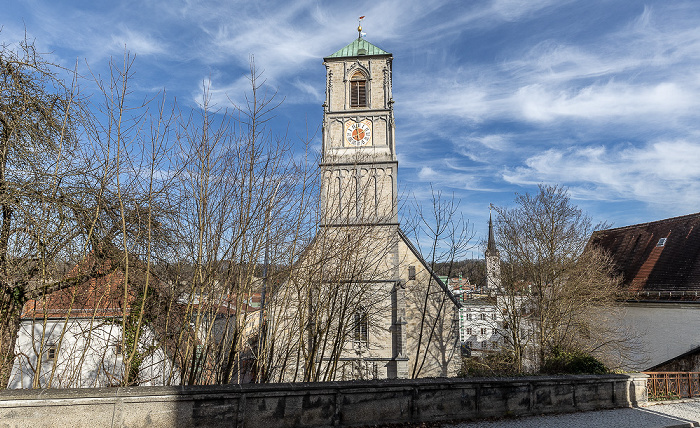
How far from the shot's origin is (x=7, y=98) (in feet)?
20.3

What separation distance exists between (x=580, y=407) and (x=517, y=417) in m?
1.55

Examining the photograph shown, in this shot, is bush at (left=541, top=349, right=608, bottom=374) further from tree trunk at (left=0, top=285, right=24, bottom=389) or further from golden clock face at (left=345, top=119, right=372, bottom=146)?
golden clock face at (left=345, top=119, right=372, bottom=146)

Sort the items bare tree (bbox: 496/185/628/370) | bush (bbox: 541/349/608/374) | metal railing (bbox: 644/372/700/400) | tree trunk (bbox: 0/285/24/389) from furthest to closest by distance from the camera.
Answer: bare tree (bbox: 496/185/628/370) < bush (bbox: 541/349/608/374) < metal railing (bbox: 644/372/700/400) < tree trunk (bbox: 0/285/24/389)

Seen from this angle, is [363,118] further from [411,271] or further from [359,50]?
[411,271]

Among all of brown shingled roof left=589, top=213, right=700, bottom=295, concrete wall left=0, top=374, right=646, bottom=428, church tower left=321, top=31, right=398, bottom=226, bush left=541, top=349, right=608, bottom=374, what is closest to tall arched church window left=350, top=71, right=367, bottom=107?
church tower left=321, top=31, right=398, bottom=226

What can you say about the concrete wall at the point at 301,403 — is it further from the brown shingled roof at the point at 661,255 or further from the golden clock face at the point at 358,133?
the golden clock face at the point at 358,133

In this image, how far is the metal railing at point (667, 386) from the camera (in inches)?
357

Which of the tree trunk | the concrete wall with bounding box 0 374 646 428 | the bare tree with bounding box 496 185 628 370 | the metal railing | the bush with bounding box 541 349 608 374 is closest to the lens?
the concrete wall with bounding box 0 374 646 428

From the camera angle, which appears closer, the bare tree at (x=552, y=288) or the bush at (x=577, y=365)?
the bush at (x=577, y=365)

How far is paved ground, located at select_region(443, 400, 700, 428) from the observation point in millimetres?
6500

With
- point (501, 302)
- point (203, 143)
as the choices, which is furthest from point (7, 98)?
point (501, 302)

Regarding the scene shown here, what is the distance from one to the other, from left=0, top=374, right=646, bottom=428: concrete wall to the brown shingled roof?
15.3 m

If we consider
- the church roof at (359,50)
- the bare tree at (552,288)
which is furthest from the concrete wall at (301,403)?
the church roof at (359,50)

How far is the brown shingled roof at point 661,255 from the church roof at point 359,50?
57.4ft
